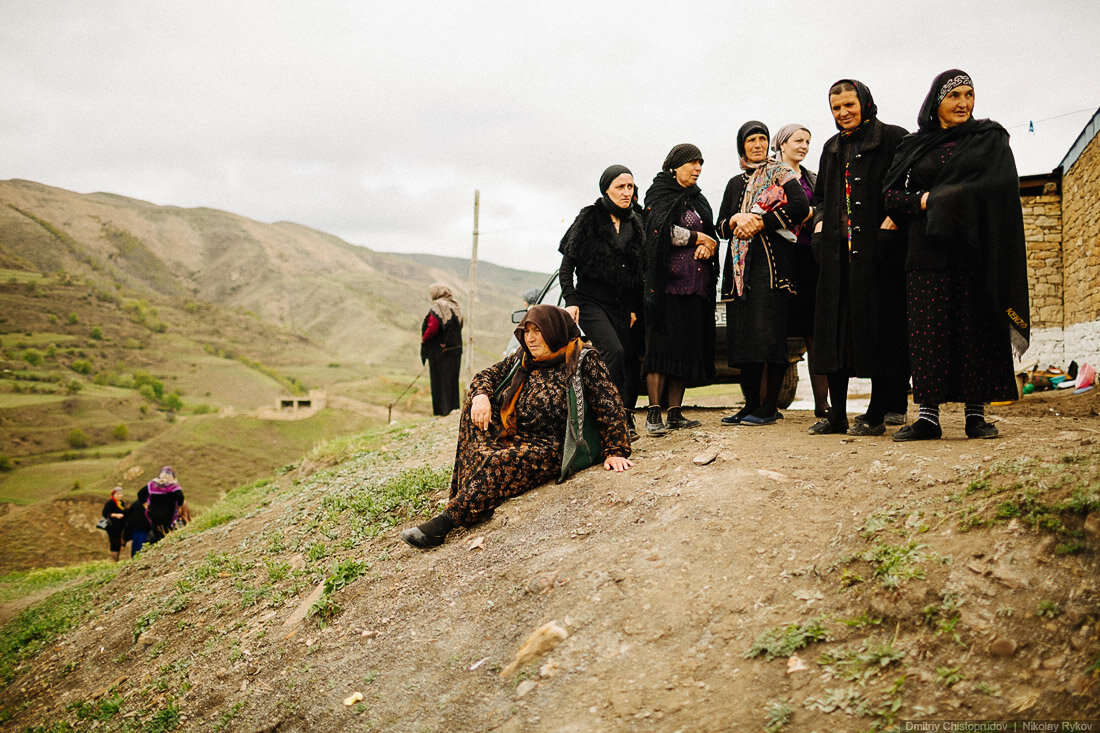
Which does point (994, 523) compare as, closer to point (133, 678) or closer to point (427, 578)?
point (427, 578)

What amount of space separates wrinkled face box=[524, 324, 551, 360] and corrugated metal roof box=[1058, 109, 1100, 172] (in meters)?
10.1

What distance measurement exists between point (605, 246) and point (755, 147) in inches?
52.4

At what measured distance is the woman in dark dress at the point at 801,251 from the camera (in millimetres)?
5152

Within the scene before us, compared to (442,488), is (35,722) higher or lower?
lower

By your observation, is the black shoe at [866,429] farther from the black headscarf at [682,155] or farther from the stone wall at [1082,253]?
the stone wall at [1082,253]

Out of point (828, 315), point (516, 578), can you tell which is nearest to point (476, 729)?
point (516, 578)

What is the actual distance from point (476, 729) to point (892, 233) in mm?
3624

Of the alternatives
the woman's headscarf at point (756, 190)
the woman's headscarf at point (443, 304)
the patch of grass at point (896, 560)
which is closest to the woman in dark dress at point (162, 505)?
the woman's headscarf at point (443, 304)

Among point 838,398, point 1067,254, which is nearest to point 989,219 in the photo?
point 838,398

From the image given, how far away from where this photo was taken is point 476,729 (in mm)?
2441

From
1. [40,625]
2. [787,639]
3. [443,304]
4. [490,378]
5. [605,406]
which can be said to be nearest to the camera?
[787,639]

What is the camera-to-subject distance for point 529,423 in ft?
14.5

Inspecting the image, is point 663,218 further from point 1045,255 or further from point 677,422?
point 1045,255

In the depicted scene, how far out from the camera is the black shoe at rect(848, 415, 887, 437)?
4.55 m
